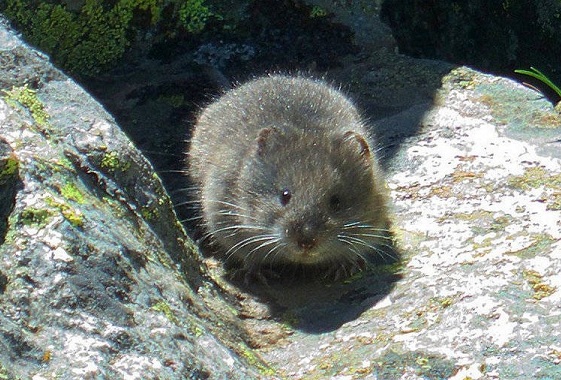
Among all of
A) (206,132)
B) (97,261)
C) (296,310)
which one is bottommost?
(296,310)

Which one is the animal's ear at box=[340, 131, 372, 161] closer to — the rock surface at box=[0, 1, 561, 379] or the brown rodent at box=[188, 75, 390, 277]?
the brown rodent at box=[188, 75, 390, 277]

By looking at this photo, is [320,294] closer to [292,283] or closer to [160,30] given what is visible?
[292,283]

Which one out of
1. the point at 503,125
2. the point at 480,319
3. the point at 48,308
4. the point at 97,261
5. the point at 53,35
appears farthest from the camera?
the point at 53,35

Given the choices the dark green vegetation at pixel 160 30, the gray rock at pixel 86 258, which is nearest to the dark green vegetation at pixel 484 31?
the dark green vegetation at pixel 160 30

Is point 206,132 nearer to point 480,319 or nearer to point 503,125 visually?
point 503,125

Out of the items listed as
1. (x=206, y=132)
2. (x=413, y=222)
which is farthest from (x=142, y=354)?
(x=206, y=132)

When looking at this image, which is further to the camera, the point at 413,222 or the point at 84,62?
the point at 84,62

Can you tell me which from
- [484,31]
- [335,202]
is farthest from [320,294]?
[484,31]
